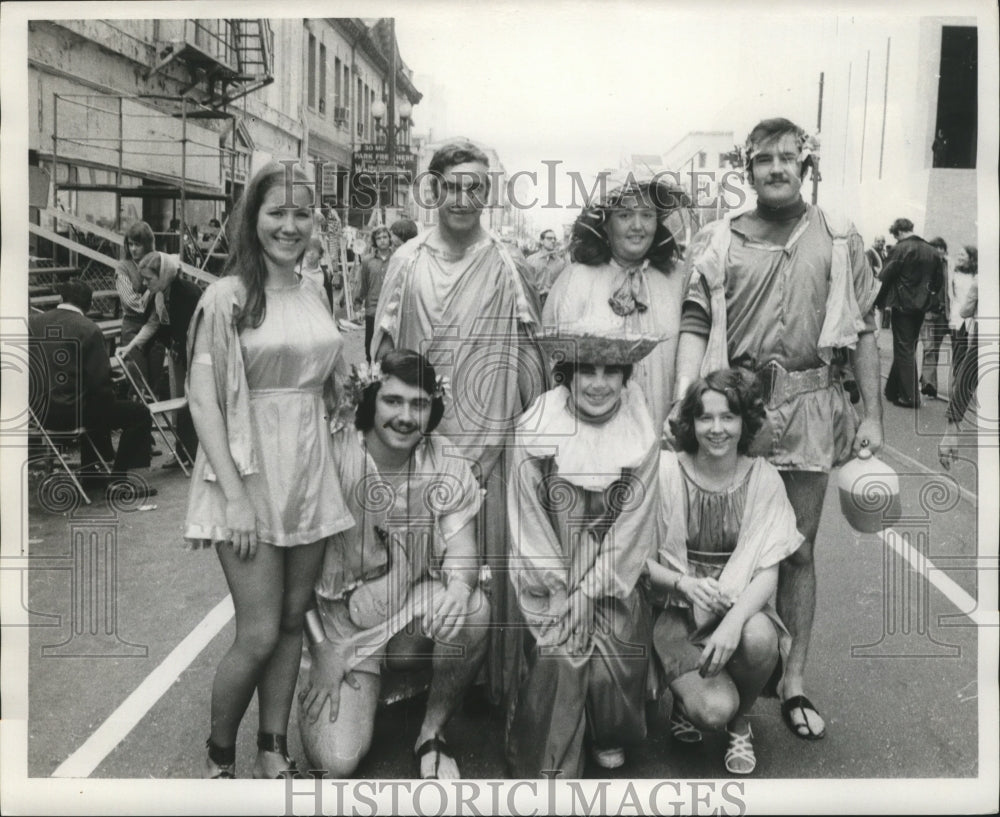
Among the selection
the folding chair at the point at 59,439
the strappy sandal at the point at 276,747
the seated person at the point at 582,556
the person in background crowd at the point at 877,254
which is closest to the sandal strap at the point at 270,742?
the strappy sandal at the point at 276,747

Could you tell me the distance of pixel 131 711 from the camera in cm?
371

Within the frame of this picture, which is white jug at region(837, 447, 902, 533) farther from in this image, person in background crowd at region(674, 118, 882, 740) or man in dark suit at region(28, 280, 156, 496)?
man in dark suit at region(28, 280, 156, 496)

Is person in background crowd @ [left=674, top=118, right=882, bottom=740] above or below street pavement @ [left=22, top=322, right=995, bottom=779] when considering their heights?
above

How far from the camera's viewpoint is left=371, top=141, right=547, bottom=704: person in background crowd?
3723 millimetres

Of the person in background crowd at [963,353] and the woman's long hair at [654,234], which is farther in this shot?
the person in background crowd at [963,353]

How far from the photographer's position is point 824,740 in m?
3.71

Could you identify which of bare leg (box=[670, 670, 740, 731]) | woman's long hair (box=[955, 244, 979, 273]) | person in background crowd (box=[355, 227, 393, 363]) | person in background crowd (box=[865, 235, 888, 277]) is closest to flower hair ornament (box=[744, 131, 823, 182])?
person in background crowd (box=[865, 235, 888, 277])

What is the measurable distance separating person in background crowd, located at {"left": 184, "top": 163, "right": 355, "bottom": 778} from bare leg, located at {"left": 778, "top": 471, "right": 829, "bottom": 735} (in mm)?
1604

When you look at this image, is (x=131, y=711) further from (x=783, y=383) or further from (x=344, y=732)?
(x=783, y=383)

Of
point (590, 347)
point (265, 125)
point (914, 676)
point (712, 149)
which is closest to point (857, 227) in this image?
point (712, 149)

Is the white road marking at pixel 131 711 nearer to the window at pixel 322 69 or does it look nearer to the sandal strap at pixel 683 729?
the sandal strap at pixel 683 729

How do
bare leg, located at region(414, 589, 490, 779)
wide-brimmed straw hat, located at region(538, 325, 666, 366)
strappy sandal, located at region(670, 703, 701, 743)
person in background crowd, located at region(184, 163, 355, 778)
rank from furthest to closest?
strappy sandal, located at region(670, 703, 701, 743)
bare leg, located at region(414, 589, 490, 779)
wide-brimmed straw hat, located at region(538, 325, 666, 366)
person in background crowd, located at region(184, 163, 355, 778)

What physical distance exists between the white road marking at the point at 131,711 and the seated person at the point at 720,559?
68.5 inches

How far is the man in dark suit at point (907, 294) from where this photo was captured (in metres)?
4.11
